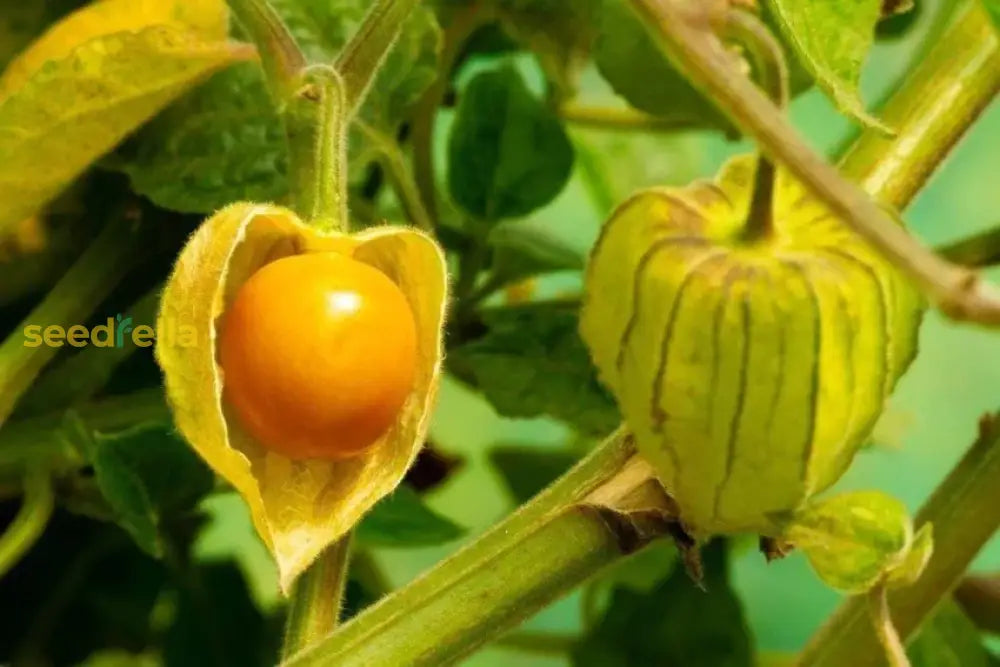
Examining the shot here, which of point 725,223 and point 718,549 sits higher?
point 725,223

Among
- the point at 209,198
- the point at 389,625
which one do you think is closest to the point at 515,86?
the point at 209,198

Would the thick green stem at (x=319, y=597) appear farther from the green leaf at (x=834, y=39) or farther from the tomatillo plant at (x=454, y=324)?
the green leaf at (x=834, y=39)

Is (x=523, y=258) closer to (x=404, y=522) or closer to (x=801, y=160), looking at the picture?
(x=404, y=522)

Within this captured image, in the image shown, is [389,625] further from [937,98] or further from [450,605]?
[937,98]

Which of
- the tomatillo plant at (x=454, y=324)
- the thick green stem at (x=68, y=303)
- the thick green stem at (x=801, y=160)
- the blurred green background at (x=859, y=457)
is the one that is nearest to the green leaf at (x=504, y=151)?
the tomatillo plant at (x=454, y=324)

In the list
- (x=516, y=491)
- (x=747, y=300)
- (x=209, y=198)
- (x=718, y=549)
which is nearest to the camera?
(x=747, y=300)

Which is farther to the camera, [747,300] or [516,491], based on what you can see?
[516,491]

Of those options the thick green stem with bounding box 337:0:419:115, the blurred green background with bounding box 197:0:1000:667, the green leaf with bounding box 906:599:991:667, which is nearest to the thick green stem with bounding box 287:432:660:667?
the thick green stem with bounding box 337:0:419:115
